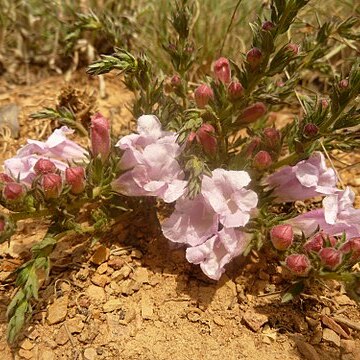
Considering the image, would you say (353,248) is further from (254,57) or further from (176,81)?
(176,81)

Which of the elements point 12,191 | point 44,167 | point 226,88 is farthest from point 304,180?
point 12,191

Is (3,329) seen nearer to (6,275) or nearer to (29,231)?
(6,275)

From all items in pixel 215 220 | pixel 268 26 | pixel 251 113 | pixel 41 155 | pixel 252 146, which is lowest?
pixel 41 155

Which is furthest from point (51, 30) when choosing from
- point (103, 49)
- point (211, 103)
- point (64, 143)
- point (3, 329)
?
point (3, 329)

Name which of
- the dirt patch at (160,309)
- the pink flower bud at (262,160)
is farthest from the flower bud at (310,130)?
the dirt patch at (160,309)

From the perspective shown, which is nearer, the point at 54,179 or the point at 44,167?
the point at 54,179

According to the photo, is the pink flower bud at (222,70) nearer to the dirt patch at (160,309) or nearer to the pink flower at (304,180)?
the pink flower at (304,180)
